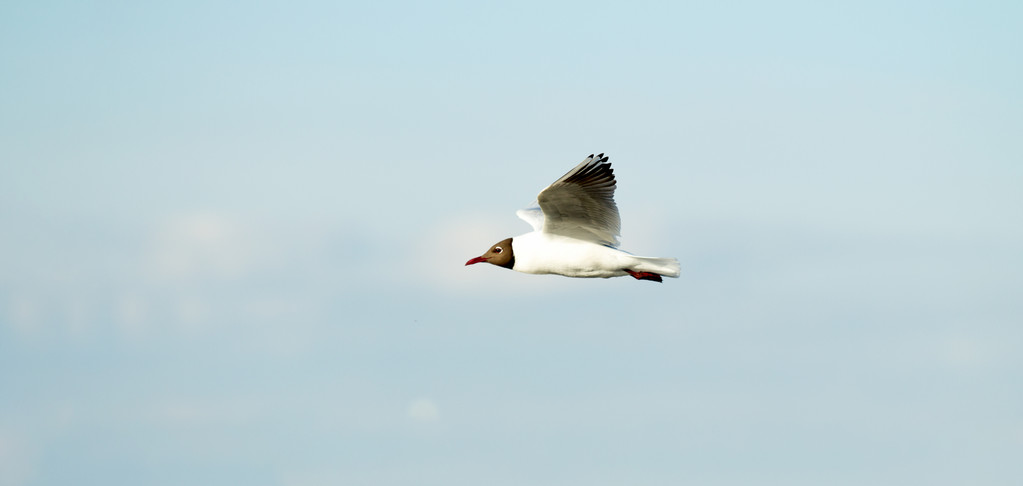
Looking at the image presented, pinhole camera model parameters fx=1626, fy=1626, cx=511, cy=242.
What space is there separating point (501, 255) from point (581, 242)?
1628 mm

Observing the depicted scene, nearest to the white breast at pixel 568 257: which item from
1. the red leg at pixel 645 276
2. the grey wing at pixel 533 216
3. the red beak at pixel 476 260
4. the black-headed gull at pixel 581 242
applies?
the black-headed gull at pixel 581 242

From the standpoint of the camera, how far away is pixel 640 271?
29234 millimetres

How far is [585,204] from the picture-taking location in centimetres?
2828

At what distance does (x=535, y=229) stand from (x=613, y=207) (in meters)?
2.44

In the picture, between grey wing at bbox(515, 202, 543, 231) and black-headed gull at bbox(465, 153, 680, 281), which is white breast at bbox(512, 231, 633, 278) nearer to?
A: black-headed gull at bbox(465, 153, 680, 281)

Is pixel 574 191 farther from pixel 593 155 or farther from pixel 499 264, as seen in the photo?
pixel 499 264

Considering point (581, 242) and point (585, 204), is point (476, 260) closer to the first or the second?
point (581, 242)

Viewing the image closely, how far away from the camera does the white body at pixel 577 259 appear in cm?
2886

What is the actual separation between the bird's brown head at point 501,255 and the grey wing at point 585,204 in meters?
0.96

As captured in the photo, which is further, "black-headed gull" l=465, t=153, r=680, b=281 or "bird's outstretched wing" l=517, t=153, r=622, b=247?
"black-headed gull" l=465, t=153, r=680, b=281

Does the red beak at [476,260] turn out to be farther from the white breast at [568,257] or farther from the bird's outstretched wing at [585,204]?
the bird's outstretched wing at [585,204]

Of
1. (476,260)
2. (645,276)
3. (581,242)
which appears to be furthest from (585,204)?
(476,260)

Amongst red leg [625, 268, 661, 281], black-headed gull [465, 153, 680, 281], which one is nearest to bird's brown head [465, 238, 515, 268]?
black-headed gull [465, 153, 680, 281]

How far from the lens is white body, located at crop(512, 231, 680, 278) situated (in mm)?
28859
